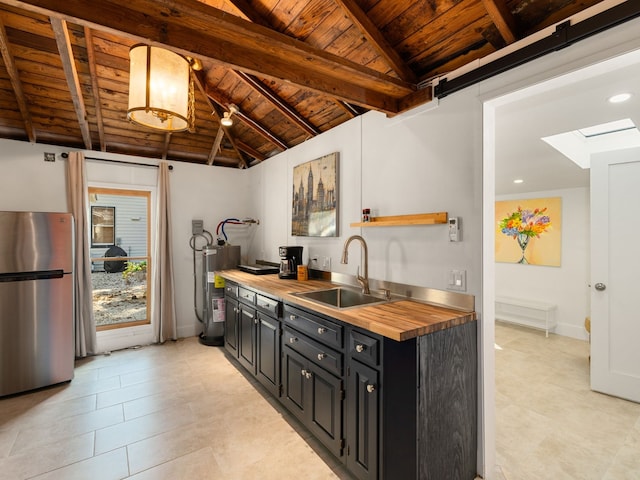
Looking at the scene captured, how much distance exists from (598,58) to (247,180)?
4.41m

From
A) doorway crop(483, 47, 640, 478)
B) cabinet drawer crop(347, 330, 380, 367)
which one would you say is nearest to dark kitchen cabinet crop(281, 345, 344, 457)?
cabinet drawer crop(347, 330, 380, 367)

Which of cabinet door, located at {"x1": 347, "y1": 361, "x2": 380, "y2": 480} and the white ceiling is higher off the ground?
the white ceiling

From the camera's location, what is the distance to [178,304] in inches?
177

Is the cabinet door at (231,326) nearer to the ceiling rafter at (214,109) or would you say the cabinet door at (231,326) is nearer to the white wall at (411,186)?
the white wall at (411,186)

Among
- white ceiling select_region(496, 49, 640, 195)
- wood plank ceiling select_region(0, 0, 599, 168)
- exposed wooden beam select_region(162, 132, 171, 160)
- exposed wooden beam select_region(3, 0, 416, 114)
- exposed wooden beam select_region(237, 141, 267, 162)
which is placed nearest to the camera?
exposed wooden beam select_region(3, 0, 416, 114)

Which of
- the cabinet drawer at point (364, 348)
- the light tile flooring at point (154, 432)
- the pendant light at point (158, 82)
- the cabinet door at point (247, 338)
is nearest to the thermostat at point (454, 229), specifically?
the cabinet drawer at point (364, 348)

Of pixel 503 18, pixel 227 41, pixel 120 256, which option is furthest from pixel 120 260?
pixel 503 18

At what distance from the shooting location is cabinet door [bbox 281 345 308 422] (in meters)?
2.29

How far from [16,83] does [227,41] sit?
2595mm

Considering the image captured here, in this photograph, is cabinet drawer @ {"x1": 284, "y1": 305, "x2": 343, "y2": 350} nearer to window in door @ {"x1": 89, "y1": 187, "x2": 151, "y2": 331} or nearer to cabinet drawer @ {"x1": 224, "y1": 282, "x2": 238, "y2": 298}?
cabinet drawer @ {"x1": 224, "y1": 282, "x2": 238, "y2": 298}

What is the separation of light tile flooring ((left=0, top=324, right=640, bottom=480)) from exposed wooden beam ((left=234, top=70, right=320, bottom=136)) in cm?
275

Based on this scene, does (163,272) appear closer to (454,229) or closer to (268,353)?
(268,353)

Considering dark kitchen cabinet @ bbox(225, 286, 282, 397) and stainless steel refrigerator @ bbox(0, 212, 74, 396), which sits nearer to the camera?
dark kitchen cabinet @ bbox(225, 286, 282, 397)

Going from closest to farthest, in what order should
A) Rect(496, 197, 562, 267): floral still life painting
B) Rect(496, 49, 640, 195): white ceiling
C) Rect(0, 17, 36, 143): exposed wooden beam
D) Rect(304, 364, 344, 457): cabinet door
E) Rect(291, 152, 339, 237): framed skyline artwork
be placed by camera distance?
Rect(496, 49, 640, 195): white ceiling, Rect(304, 364, 344, 457): cabinet door, Rect(0, 17, 36, 143): exposed wooden beam, Rect(291, 152, 339, 237): framed skyline artwork, Rect(496, 197, 562, 267): floral still life painting
